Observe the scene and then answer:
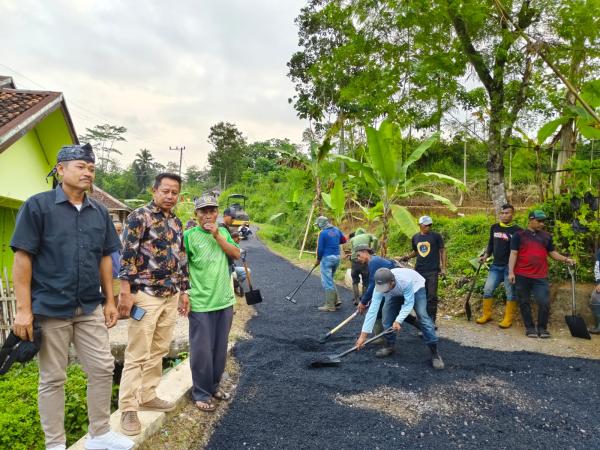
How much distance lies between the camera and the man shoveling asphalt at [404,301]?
13.3ft

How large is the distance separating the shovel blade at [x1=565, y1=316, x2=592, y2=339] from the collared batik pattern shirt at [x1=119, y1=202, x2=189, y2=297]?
204 inches

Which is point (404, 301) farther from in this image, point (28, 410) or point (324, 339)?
point (28, 410)

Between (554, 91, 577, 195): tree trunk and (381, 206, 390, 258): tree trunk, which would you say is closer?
(554, 91, 577, 195): tree trunk

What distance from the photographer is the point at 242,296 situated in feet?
26.6

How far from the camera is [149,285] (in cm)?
281

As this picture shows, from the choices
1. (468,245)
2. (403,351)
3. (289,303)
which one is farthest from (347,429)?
(468,245)

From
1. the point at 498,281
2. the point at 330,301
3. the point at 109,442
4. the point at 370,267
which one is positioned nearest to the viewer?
the point at 109,442

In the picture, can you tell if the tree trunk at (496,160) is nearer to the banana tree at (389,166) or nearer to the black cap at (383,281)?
the banana tree at (389,166)

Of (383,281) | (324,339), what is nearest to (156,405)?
(383,281)

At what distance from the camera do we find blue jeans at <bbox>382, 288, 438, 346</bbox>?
440 cm

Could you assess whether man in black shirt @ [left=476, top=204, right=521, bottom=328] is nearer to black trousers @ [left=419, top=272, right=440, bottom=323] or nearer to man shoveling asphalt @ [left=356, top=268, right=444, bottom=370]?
→ black trousers @ [left=419, top=272, right=440, bottom=323]

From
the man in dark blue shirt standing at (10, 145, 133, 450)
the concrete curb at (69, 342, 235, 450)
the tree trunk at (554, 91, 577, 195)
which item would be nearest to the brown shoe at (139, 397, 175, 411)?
the concrete curb at (69, 342, 235, 450)

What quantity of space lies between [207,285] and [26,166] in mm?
5176

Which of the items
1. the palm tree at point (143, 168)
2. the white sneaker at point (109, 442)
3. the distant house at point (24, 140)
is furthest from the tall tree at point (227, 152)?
the white sneaker at point (109, 442)
